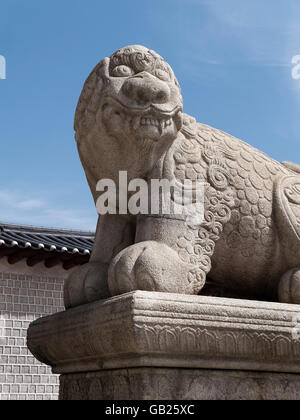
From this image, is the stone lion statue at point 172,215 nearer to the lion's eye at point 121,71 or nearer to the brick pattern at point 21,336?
the lion's eye at point 121,71

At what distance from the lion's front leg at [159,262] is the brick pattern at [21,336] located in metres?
7.24

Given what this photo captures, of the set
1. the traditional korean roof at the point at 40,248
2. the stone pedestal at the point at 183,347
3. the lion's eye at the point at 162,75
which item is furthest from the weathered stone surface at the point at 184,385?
the traditional korean roof at the point at 40,248

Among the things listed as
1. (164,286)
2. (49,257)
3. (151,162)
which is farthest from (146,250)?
(49,257)

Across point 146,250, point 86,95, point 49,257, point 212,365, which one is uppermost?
point 49,257

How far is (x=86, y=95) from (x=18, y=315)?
24.1 ft

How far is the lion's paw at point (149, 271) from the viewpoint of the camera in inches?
96.9

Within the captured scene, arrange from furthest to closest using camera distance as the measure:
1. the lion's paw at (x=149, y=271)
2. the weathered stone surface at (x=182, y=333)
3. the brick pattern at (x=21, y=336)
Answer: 1. the brick pattern at (x=21, y=336)
2. the lion's paw at (x=149, y=271)
3. the weathered stone surface at (x=182, y=333)

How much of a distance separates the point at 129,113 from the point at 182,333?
958mm

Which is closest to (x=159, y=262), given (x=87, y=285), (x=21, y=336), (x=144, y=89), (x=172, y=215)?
(x=172, y=215)

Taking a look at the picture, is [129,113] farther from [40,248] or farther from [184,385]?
[40,248]

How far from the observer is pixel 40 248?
29.6 ft

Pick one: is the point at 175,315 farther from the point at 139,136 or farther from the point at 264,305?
the point at 139,136

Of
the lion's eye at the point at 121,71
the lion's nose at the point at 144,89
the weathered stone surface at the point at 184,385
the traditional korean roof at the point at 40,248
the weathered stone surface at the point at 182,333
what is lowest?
the weathered stone surface at the point at 184,385

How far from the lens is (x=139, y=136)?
2658 mm
